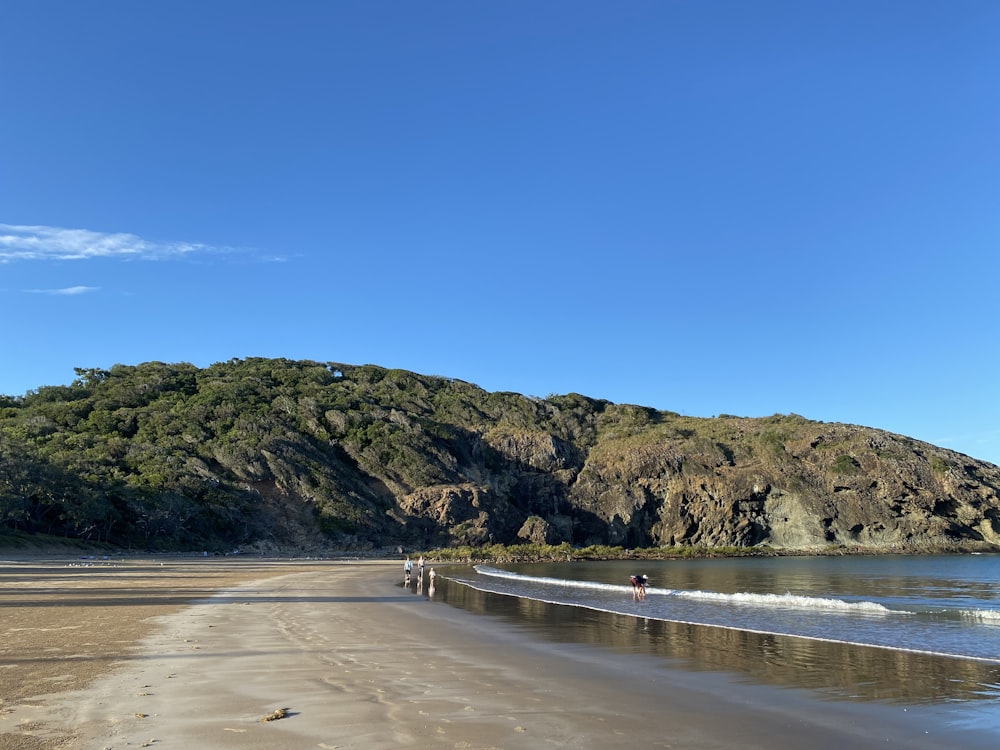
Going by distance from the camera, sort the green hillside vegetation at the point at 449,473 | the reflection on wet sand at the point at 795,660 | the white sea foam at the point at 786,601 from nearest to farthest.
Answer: the reflection on wet sand at the point at 795,660 < the white sea foam at the point at 786,601 < the green hillside vegetation at the point at 449,473

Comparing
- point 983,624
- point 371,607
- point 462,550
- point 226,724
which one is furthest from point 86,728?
point 462,550

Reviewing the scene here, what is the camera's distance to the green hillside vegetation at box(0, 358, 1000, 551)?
3179 inches

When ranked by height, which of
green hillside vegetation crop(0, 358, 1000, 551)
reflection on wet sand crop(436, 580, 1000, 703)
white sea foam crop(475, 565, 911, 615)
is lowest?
white sea foam crop(475, 565, 911, 615)

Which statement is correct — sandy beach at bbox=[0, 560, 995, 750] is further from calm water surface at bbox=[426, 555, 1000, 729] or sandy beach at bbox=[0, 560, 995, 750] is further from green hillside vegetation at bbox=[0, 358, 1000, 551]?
green hillside vegetation at bbox=[0, 358, 1000, 551]

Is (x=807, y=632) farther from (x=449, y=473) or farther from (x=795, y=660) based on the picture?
(x=449, y=473)

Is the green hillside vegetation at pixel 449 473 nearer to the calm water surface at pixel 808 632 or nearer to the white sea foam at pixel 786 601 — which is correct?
the calm water surface at pixel 808 632

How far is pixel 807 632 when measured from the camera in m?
17.0

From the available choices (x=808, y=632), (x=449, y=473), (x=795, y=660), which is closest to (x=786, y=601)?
(x=808, y=632)

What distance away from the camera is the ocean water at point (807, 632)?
1057 cm

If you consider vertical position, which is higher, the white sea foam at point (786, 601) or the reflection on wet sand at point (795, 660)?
the reflection on wet sand at point (795, 660)

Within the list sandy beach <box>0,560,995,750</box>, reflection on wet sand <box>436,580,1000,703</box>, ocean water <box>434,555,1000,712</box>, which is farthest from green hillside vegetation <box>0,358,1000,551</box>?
reflection on wet sand <box>436,580,1000,703</box>

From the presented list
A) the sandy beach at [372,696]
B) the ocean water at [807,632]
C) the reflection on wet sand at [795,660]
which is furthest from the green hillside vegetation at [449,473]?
the reflection on wet sand at [795,660]

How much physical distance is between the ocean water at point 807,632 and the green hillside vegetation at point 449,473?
55844 mm

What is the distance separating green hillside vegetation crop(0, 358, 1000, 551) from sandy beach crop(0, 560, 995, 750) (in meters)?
63.1
